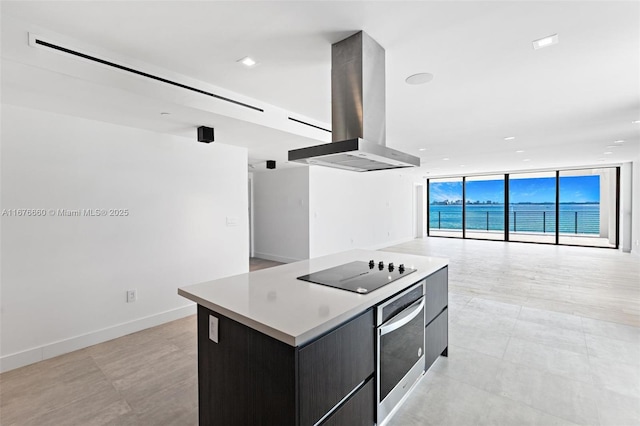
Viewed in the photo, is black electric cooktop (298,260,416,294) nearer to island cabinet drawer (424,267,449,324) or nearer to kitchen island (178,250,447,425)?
kitchen island (178,250,447,425)

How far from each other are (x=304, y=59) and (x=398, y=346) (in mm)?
2146

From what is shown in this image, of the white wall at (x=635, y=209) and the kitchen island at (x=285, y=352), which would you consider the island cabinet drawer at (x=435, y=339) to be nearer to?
the kitchen island at (x=285, y=352)

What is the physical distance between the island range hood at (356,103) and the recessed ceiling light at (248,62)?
2.12 feet

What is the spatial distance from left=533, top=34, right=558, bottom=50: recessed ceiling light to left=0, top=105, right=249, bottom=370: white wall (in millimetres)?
3563

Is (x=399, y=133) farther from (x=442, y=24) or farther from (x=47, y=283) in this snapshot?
(x=47, y=283)

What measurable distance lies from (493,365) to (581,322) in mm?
1714

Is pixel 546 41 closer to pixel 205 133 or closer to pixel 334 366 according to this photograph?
pixel 334 366

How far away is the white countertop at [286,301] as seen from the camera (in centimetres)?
122

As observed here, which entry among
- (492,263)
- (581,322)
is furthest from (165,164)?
(492,263)

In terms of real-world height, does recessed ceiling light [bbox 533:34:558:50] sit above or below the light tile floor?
above

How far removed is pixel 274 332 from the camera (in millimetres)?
1181

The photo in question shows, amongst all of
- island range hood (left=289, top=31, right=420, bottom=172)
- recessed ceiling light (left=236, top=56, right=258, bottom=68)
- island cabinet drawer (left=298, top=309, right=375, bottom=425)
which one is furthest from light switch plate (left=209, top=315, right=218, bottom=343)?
recessed ceiling light (left=236, top=56, right=258, bottom=68)

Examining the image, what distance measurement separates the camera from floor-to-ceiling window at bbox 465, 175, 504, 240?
12414 millimetres

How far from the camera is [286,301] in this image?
1.52 metres
